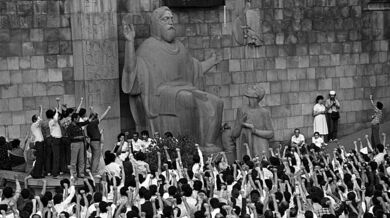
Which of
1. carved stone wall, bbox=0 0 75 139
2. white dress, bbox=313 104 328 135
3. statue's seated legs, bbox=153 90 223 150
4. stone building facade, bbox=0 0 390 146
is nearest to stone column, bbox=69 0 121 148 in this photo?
stone building facade, bbox=0 0 390 146

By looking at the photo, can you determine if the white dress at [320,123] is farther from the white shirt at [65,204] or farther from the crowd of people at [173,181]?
the white shirt at [65,204]

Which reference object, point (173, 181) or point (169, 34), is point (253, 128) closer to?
point (169, 34)

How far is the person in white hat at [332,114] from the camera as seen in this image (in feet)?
135

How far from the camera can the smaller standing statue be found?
115ft

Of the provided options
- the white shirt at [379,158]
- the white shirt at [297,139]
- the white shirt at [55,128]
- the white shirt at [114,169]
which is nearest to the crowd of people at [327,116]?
the white shirt at [297,139]

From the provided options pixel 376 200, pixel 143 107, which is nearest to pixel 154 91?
pixel 143 107

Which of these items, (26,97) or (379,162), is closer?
(379,162)

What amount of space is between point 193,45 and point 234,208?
51.1ft

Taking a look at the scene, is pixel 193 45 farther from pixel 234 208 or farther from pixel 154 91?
pixel 234 208

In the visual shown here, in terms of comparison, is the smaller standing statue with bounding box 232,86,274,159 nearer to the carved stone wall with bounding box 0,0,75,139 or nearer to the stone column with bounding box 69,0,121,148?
the stone column with bounding box 69,0,121,148

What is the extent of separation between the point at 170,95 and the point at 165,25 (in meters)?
2.06

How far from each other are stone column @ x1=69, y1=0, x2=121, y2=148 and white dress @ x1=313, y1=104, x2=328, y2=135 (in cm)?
674

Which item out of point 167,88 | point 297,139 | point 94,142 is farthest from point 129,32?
point 94,142

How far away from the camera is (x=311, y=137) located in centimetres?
4175
